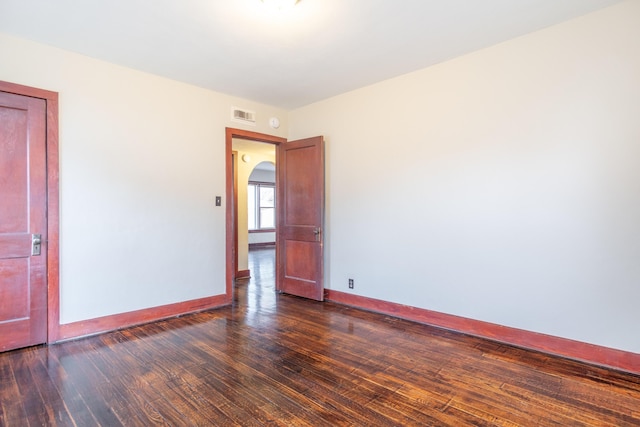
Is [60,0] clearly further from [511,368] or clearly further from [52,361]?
[511,368]

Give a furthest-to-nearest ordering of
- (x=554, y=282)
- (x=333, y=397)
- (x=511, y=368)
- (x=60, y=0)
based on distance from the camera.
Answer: (x=554, y=282) → (x=511, y=368) → (x=60, y=0) → (x=333, y=397)

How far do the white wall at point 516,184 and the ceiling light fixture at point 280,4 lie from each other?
5.77 ft

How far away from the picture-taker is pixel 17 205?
9.38ft

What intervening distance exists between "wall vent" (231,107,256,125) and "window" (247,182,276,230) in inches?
249

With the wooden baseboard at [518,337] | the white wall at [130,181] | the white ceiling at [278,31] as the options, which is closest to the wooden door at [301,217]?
the wooden baseboard at [518,337]

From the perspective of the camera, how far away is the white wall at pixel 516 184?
2.50m

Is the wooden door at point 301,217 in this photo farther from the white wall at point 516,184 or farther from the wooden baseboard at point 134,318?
the wooden baseboard at point 134,318

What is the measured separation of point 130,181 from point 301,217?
2.17m

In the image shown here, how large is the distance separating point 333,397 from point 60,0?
3.38 m

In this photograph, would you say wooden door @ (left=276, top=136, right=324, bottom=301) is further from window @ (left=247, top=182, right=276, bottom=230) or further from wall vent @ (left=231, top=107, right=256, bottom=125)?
window @ (left=247, top=182, right=276, bottom=230)

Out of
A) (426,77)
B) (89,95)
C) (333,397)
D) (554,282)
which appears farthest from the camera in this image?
(426,77)

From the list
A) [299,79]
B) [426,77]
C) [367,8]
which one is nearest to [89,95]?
[299,79]

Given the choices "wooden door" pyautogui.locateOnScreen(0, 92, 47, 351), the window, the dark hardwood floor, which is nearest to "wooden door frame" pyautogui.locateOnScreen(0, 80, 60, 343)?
"wooden door" pyautogui.locateOnScreen(0, 92, 47, 351)

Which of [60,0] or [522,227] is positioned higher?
[60,0]
